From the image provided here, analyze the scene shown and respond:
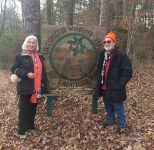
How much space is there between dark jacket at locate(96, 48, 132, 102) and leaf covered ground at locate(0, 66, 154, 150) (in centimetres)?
89

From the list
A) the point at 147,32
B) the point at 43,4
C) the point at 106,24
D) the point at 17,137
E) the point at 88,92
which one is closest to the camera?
the point at 17,137

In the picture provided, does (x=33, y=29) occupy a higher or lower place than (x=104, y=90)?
higher

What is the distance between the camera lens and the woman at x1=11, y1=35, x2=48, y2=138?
6.16 m

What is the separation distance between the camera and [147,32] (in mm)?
18484

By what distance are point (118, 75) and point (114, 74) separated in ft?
0.28

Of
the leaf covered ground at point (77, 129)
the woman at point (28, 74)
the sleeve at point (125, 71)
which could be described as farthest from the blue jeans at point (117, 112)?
the woman at point (28, 74)

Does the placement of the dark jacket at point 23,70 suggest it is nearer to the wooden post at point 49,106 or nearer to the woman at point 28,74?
the woman at point 28,74

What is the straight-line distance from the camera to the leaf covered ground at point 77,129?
245 inches

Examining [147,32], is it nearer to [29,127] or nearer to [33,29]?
[33,29]

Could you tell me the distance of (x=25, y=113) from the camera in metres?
6.50

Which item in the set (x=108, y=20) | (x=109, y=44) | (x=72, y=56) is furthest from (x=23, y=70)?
(x=108, y=20)

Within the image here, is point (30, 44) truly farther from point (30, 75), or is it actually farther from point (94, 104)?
point (94, 104)

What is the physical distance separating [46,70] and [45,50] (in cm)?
45

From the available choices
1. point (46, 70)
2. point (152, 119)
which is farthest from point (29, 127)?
point (152, 119)
